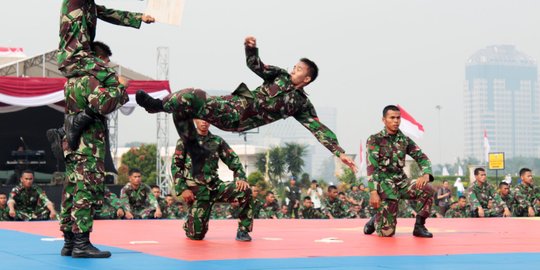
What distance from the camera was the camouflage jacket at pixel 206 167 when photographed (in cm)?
873

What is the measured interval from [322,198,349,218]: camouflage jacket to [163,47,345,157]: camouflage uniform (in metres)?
12.7

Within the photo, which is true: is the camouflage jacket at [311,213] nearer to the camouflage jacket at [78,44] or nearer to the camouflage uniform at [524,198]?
the camouflage uniform at [524,198]

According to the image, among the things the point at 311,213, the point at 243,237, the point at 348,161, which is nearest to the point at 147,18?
the point at 348,161

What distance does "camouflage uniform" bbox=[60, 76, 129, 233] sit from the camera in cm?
626

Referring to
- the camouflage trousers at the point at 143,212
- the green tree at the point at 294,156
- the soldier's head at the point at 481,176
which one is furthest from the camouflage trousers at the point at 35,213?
the green tree at the point at 294,156

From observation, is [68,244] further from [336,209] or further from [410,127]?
[410,127]

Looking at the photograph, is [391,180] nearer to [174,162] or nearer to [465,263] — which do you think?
[174,162]

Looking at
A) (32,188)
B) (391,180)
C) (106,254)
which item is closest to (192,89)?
(106,254)

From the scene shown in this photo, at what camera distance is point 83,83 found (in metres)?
6.28

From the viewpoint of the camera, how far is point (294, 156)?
7312cm

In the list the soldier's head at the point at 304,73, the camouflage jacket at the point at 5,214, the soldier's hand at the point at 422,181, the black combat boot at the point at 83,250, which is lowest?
the camouflage jacket at the point at 5,214

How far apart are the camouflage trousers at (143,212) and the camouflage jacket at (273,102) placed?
860 cm

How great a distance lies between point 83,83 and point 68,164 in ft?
2.12

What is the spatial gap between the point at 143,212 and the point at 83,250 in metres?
9.49
